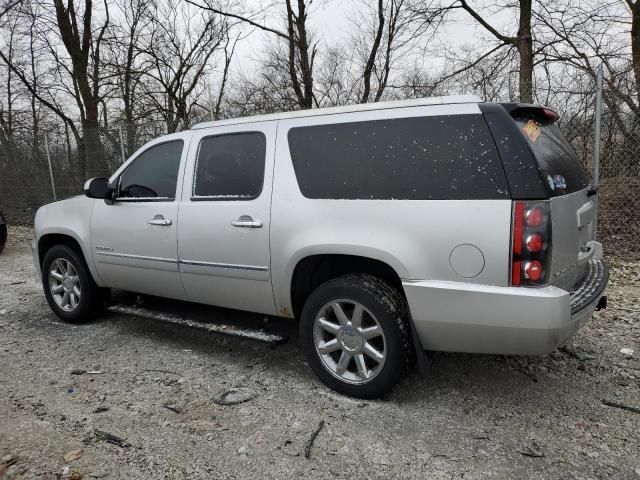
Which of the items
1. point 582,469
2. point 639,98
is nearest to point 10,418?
point 582,469

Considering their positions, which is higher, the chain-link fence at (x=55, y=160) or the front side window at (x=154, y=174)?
the chain-link fence at (x=55, y=160)

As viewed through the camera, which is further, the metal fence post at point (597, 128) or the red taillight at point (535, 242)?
the metal fence post at point (597, 128)

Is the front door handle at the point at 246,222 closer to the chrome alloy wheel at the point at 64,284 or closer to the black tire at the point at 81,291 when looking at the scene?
the black tire at the point at 81,291

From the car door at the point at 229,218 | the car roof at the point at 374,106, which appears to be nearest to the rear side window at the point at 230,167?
the car door at the point at 229,218

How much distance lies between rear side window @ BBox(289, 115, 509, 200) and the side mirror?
1.90m

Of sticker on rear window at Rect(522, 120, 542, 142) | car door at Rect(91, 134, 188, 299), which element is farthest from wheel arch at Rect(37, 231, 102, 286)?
sticker on rear window at Rect(522, 120, 542, 142)

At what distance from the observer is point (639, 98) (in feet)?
20.3

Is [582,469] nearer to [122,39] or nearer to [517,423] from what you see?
[517,423]

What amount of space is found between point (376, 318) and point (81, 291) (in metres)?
3.14

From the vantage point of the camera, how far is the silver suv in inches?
99.0

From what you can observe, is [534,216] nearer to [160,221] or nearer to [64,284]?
[160,221]

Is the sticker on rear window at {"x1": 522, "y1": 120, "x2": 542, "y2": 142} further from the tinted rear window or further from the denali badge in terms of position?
the denali badge

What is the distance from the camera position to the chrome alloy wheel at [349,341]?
117 inches

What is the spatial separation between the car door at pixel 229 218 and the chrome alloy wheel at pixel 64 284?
155 centimetres
